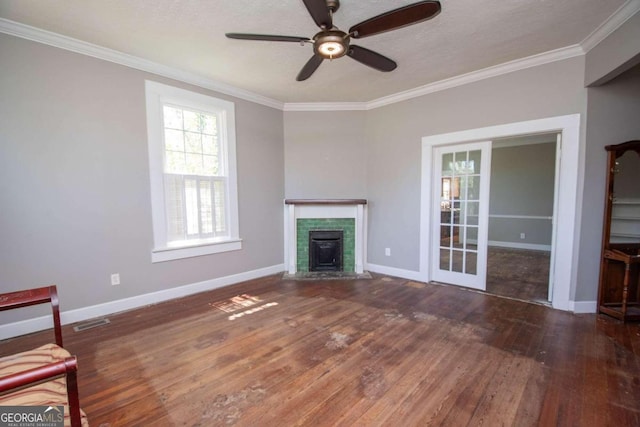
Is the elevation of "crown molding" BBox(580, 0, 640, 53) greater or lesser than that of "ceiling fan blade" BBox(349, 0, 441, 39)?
greater

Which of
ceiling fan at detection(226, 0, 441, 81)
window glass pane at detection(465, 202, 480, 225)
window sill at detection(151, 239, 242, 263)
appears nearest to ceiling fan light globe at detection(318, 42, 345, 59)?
ceiling fan at detection(226, 0, 441, 81)

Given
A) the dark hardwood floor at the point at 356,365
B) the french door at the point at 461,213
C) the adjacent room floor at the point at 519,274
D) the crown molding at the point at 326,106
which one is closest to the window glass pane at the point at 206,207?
the dark hardwood floor at the point at 356,365

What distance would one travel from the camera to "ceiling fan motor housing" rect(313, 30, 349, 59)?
1986mm

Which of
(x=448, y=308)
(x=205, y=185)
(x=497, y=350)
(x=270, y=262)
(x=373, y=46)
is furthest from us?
(x=270, y=262)

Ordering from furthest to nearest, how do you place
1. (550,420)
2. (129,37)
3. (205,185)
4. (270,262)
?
(270,262) < (205,185) < (129,37) < (550,420)

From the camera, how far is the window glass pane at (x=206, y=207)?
146 inches

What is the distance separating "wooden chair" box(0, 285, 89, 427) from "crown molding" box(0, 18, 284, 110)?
8.08ft

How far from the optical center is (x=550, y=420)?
158cm

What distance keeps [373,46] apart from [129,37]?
234 cm

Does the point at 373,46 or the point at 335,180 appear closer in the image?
the point at 373,46

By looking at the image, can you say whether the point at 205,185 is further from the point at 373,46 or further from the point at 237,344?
the point at 373,46

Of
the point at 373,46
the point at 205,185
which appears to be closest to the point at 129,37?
the point at 205,185

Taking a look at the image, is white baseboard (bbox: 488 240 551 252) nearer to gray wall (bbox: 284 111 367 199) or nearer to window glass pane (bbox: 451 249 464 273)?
window glass pane (bbox: 451 249 464 273)

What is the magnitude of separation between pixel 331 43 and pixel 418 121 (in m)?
2.38
